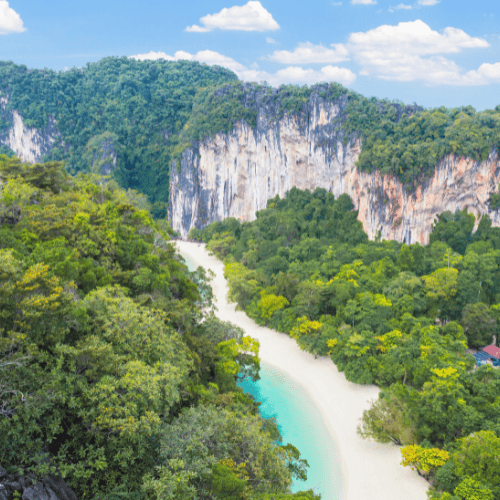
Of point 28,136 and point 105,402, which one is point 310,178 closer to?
point 105,402

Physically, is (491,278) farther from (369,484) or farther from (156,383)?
(156,383)

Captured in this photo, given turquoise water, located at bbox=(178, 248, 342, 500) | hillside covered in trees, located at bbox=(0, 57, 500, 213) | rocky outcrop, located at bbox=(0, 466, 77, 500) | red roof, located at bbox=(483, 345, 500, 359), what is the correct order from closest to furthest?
rocky outcrop, located at bbox=(0, 466, 77, 500)
turquoise water, located at bbox=(178, 248, 342, 500)
red roof, located at bbox=(483, 345, 500, 359)
hillside covered in trees, located at bbox=(0, 57, 500, 213)

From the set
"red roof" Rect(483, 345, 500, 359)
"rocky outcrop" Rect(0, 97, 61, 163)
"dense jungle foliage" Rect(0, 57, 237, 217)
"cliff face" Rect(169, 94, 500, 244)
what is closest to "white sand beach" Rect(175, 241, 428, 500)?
"red roof" Rect(483, 345, 500, 359)

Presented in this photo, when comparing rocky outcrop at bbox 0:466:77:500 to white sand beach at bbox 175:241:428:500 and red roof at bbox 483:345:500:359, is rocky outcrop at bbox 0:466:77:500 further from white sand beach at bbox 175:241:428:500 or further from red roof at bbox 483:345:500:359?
red roof at bbox 483:345:500:359

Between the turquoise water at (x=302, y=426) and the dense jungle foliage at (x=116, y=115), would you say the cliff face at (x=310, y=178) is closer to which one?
the dense jungle foliage at (x=116, y=115)

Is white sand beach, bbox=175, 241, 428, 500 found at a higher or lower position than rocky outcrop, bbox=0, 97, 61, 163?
lower
